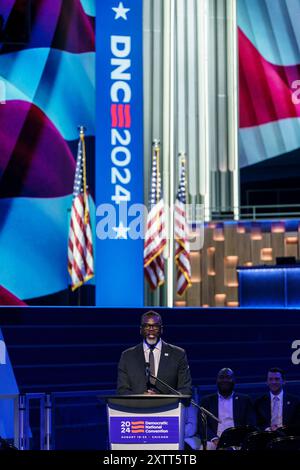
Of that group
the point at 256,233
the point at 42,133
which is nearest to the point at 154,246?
the point at 42,133

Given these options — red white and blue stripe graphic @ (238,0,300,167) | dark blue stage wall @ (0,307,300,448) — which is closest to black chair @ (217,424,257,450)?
dark blue stage wall @ (0,307,300,448)

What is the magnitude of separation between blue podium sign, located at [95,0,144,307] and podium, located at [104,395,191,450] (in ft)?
25.2

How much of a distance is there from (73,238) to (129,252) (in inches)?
130

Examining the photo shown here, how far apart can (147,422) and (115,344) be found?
6.92 m

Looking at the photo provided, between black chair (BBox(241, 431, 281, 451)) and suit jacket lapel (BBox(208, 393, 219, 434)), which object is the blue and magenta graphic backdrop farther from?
black chair (BBox(241, 431, 281, 451))

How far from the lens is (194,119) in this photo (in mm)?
21922

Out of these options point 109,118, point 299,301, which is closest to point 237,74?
point 299,301

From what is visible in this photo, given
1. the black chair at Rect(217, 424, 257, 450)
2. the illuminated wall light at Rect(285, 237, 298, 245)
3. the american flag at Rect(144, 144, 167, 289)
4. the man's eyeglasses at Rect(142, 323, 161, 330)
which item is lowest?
the black chair at Rect(217, 424, 257, 450)

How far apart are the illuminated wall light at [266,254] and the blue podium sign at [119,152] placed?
6.65m

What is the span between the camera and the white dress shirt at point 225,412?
898cm

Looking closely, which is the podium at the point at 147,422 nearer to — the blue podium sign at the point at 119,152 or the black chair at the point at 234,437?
the black chair at the point at 234,437

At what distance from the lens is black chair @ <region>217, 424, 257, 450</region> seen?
7297mm

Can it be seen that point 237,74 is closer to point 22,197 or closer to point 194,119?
point 194,119

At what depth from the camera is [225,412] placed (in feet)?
29.6
